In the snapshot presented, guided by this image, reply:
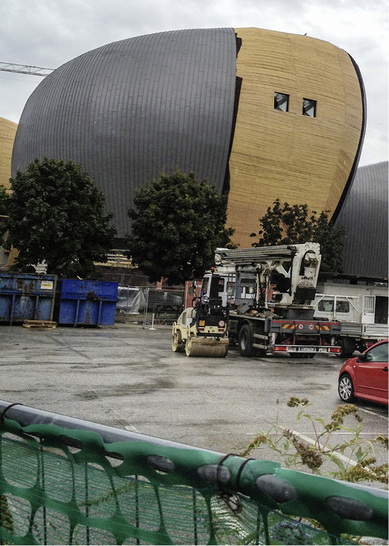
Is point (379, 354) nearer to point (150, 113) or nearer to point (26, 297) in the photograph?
point (26, 297)

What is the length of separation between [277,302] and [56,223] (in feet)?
47.0

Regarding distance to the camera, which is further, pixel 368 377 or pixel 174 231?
pixel 174 231

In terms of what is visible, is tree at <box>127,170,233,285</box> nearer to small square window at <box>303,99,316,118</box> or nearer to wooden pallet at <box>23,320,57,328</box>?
wooden pallet at <box>23,320,57,328</box>

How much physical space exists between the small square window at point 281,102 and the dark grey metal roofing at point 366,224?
42.2 feet

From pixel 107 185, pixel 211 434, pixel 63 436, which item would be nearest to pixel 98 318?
pixel 211 434

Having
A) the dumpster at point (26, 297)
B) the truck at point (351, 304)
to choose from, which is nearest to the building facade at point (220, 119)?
the dumpster at point (26, 297)

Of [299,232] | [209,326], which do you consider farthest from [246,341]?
[299,232]

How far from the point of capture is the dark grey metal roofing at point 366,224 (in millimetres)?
57312

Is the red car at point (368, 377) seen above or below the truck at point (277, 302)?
below

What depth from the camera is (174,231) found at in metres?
31.7

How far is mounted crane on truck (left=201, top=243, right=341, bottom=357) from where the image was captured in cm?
1745

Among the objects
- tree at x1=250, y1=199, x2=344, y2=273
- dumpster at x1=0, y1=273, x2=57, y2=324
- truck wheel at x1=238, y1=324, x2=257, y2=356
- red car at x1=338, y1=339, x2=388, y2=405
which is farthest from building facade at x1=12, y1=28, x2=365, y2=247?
red car at x1=338, y1=339, x2=388, y2=405

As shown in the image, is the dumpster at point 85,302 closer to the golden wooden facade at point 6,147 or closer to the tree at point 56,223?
the tree at point 56,223

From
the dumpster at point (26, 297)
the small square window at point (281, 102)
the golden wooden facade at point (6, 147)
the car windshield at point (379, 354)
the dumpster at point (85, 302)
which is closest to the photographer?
the car windshield at point (379, 354)
